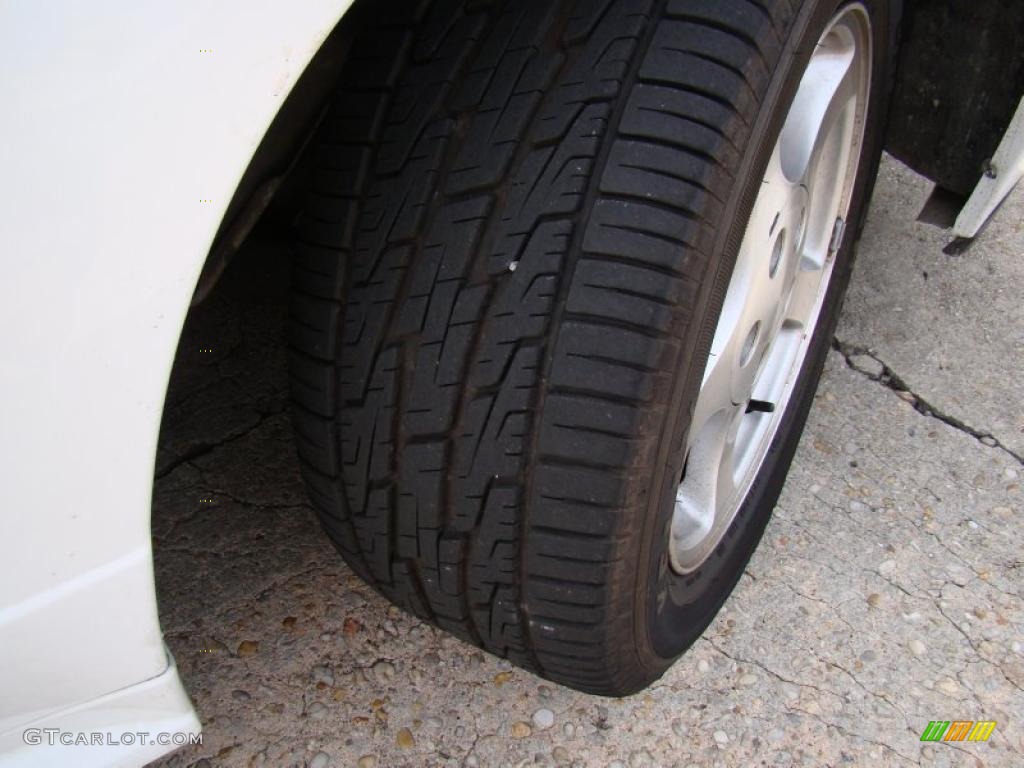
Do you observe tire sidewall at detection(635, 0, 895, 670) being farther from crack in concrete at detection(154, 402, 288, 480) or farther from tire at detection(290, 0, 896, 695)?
crack in concrete at detection(154, 402, 288, 480)

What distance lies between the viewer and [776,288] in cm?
157

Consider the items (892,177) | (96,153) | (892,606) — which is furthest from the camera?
(892,177)

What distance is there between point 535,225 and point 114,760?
27.3 inches

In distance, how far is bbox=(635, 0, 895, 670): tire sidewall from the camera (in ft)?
3.68

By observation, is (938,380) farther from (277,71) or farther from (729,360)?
(277,71)

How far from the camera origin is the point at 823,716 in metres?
1.62

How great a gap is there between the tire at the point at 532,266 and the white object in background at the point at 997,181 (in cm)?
70

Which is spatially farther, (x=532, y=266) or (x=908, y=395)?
(x=908, y=395)

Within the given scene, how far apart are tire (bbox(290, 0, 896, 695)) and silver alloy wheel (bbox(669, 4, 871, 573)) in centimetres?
22

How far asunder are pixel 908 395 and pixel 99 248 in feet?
6.02

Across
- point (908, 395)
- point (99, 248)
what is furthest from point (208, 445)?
point (908, 395)

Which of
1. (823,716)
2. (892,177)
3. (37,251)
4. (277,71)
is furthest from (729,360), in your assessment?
(892,177)

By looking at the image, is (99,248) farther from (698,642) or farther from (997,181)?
(997,181)

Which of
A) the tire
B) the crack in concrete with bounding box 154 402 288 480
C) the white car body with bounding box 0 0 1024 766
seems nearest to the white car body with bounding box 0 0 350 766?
the white car body with bounding box 0 0 1024 766
